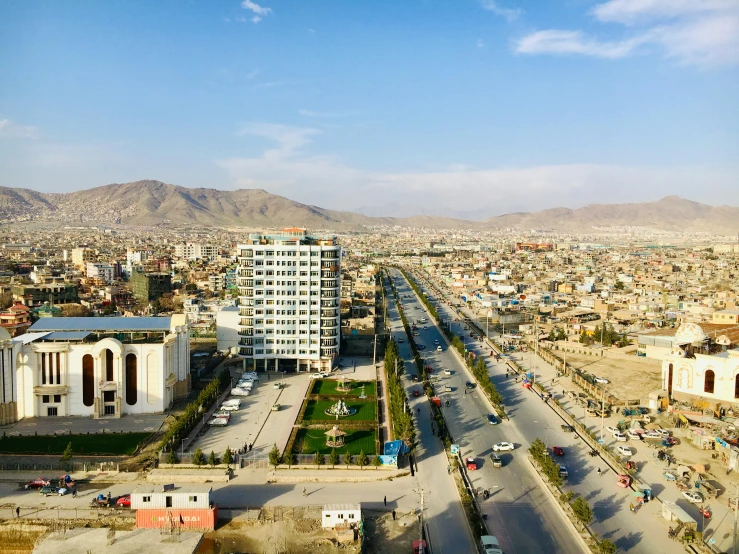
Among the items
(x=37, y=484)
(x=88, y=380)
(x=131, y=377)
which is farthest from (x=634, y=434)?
(x=88, y=380)

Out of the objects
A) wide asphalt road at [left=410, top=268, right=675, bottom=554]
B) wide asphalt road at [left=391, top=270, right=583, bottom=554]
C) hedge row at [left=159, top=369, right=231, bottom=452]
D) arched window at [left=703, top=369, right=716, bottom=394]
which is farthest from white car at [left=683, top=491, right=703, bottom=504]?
hedge row at [left=159, top=369, right=231, bottom=452]

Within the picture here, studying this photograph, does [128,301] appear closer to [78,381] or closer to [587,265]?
[78,381]

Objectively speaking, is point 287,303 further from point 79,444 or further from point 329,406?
point 79,444

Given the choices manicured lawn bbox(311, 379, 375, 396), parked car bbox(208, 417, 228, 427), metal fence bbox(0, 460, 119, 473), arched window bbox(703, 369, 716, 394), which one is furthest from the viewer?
manicured lawn bbox(311, 379, 375, 396)

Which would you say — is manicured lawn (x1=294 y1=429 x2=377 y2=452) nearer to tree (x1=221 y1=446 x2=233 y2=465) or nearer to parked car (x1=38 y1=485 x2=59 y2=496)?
tree (x1=221 y1=446 x2=233 y2=465)

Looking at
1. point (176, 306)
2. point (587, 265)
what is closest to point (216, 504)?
point (176, 306)
